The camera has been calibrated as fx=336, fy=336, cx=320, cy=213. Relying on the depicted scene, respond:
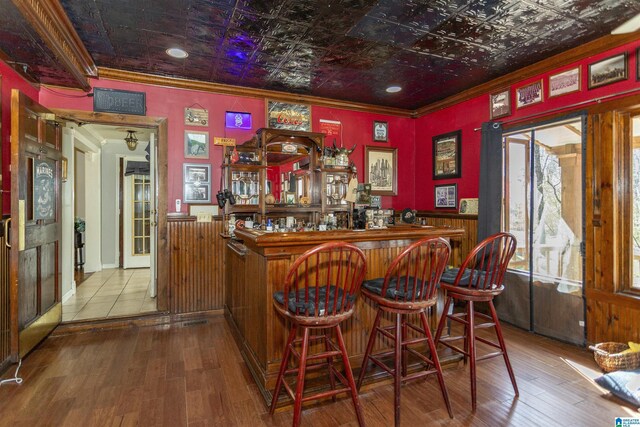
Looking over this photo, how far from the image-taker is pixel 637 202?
274 centimetres

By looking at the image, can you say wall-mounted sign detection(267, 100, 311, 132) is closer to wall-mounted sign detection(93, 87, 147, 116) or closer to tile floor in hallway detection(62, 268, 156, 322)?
wall-mounted sign detection(93, 87, 147, 116)

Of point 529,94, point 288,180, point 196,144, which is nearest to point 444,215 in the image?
point 529,94

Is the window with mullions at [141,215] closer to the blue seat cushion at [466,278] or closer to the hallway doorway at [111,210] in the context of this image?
the hallway doorway at [111,210]

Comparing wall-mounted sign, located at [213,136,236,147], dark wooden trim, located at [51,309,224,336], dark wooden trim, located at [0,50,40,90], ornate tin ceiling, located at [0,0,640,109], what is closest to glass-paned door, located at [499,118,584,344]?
ornate tin ceiling, located at [0,0,640,109]

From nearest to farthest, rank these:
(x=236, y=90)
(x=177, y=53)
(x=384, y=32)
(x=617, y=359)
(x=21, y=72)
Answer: (x=617, y=359) → (x=384, y=32) → (x=21, y=72) → (x=177, y=53) → (x=236, y=90)

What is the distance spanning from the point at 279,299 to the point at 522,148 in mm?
3100

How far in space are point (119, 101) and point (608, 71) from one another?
4.55 meters

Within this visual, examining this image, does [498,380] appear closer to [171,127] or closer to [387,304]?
[387,304]

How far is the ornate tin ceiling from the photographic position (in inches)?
94.0

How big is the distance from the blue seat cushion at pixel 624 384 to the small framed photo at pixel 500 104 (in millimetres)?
2552

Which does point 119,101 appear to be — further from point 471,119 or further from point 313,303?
point 471,119

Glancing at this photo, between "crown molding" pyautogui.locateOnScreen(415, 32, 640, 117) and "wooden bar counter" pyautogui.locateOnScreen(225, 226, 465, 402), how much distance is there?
1988mm

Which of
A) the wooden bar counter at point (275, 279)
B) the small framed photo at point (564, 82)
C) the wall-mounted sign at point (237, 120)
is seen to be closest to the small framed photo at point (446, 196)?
the small framed photo at point (564, 82)

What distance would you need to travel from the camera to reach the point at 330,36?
110 inches
